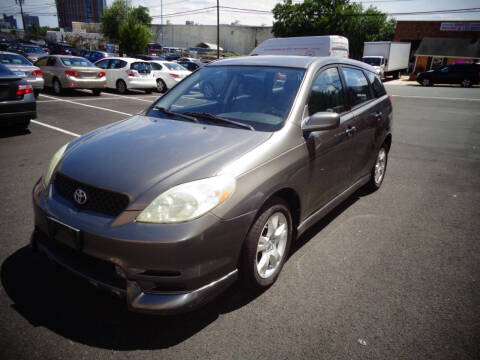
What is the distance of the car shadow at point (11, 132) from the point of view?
24.7 feet

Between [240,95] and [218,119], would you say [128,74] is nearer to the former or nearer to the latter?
A: [240,95]

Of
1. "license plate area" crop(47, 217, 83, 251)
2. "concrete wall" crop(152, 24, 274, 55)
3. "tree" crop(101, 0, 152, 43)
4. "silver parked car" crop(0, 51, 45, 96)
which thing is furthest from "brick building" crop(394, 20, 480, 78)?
"tree" crop(101, 0, 152, 43)

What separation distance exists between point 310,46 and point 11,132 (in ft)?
40.4

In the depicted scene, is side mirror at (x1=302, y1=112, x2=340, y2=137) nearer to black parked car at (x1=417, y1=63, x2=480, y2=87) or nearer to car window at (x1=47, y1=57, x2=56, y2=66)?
car window at (x1=47, y1=57, x2=56, y2=66)

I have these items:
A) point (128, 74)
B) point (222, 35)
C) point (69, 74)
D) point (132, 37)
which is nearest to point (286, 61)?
point (69, 74)

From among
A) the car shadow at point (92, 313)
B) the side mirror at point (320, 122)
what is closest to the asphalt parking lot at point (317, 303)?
the car shadow at point (92, 313)

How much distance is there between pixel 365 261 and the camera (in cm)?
326

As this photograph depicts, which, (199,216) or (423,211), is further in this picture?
(423,211)

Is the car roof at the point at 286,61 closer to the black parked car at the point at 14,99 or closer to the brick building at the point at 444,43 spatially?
the black parked car at the point at 14,99

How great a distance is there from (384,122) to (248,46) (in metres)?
78.2

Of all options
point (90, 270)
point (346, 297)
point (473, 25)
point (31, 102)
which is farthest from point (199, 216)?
point (473, 25)

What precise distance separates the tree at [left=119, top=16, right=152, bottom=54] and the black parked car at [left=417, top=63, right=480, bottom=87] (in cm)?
3048

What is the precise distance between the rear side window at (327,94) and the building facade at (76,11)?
10907 cm

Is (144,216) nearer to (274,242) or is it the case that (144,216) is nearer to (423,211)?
(274,242)
